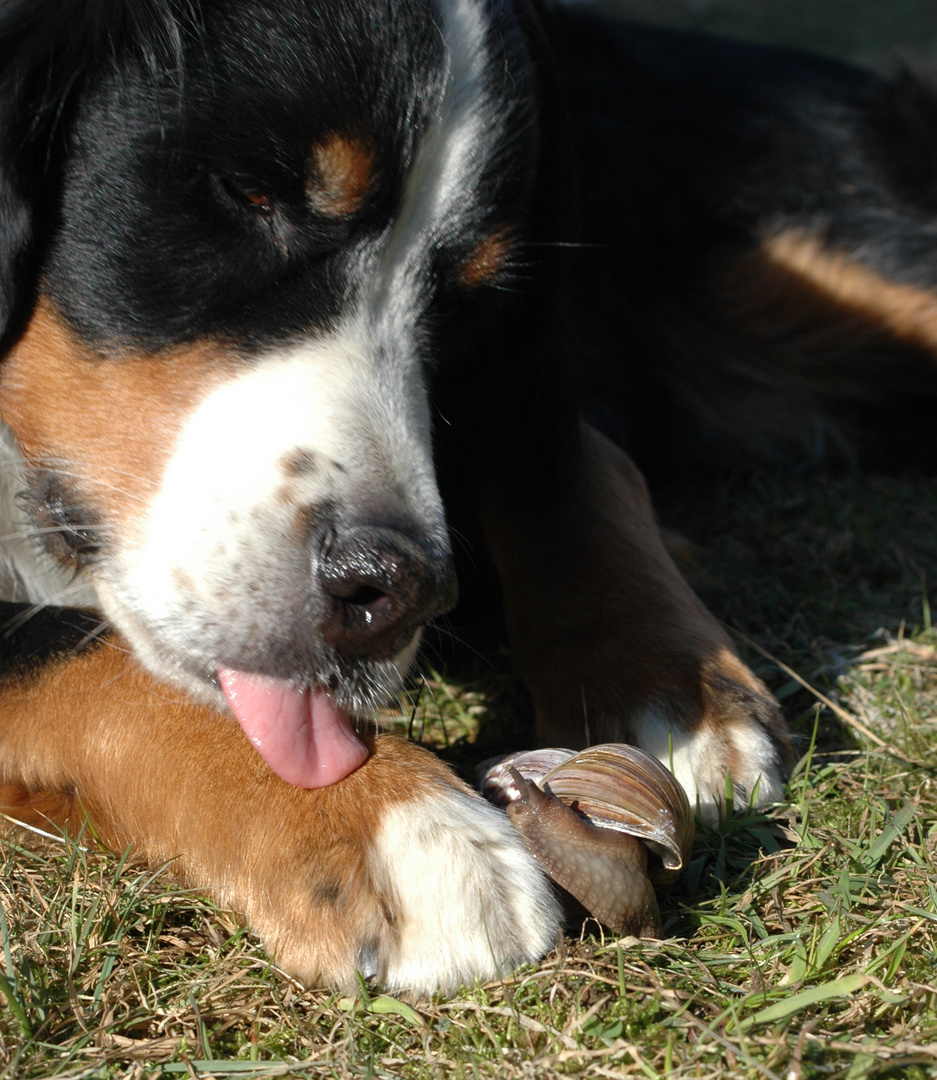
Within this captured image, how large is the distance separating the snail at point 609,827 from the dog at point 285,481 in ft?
0.21

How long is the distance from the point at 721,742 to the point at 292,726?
2.53ft

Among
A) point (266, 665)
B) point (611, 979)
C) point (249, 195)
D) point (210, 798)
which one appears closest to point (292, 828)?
point (210, 798)

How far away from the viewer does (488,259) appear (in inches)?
85.4

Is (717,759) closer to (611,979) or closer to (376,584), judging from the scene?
A: (611,979)

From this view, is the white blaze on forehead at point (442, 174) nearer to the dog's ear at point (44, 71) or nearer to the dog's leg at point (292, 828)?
the dog's ear at point (44, 71)

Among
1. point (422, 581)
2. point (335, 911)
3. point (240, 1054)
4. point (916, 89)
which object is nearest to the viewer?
point (240, 1054)

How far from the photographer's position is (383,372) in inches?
79.0

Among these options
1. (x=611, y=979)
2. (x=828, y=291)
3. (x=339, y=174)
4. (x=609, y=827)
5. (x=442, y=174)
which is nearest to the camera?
(x=611, y=979)

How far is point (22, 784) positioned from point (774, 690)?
1.50m

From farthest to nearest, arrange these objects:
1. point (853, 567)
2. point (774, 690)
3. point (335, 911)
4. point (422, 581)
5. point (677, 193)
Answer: point (677, 193) < point (853, 567) < point (774, 690) < point (422, 581) < point (335, 911)

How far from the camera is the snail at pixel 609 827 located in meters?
1.62

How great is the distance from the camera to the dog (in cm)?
171

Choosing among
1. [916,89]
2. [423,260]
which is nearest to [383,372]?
[423,260]

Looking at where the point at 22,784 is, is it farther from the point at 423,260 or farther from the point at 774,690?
the point at 774,690
